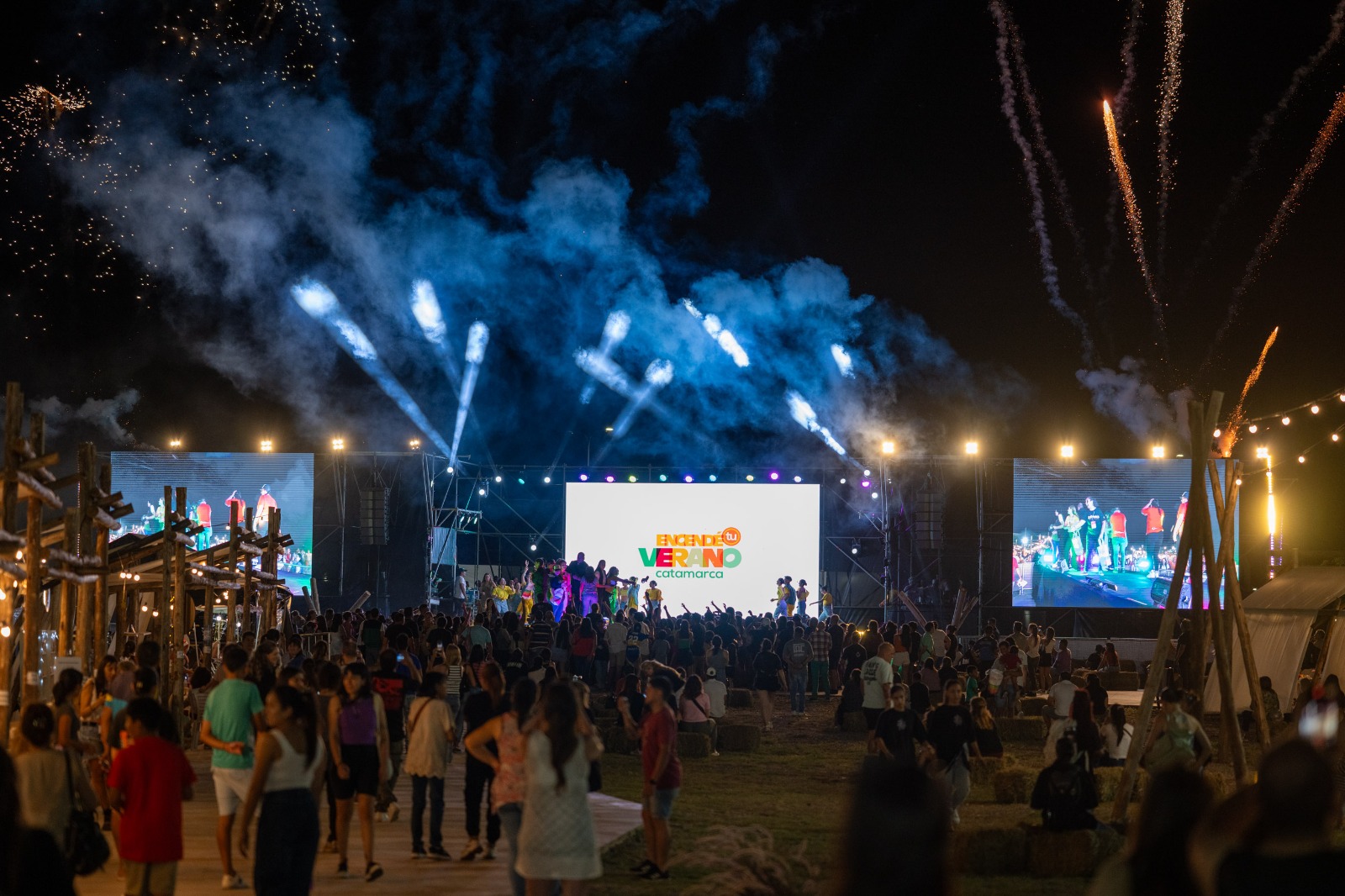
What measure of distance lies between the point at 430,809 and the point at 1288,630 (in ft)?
49.6

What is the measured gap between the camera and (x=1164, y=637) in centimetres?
1117

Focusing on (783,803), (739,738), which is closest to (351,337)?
(739,738)

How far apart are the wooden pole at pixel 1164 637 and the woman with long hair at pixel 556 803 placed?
6207 millimetres

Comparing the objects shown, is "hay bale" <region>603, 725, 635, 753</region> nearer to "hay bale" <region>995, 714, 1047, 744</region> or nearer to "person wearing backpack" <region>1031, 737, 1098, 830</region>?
"hay bale" <region>995, 714, 1047, 744</region>

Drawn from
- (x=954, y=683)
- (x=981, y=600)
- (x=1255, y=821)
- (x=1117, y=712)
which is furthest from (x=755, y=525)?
(x=1255, y=821)

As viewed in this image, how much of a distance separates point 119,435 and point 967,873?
104 feet

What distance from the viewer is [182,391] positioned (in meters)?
37.7

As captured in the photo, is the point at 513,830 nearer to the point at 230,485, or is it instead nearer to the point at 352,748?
the point at 352,748

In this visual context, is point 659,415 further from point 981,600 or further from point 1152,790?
point 1152,790

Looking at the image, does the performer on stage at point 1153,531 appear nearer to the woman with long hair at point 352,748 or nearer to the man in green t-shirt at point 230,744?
the woman with long hair at point 352,748

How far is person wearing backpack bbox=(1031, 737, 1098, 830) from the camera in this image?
9.41 metres

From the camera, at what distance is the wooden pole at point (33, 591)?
10.8 meters

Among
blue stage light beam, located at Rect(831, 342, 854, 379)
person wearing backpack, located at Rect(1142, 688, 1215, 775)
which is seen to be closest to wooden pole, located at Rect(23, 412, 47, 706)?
person wearing backpack, located at Rect(1142, 688, 1215, 775)

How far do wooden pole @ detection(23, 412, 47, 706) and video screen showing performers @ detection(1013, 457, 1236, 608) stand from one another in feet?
72.9
